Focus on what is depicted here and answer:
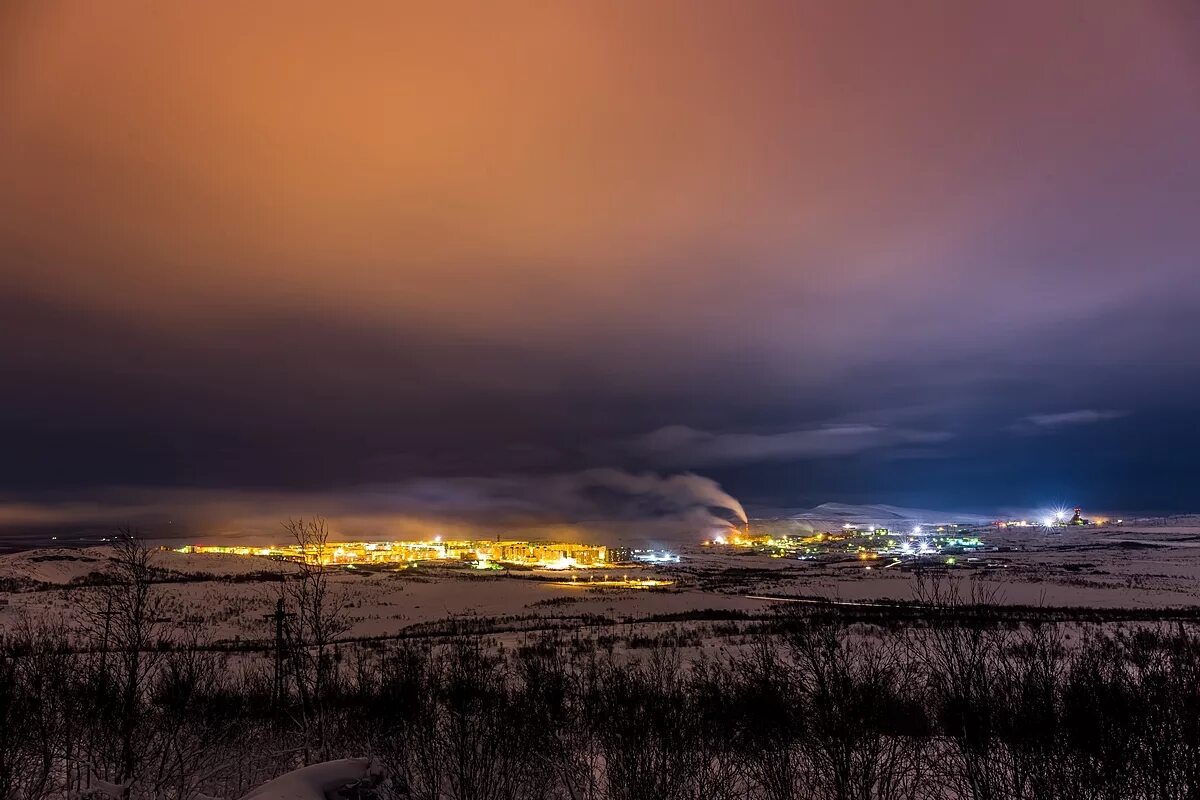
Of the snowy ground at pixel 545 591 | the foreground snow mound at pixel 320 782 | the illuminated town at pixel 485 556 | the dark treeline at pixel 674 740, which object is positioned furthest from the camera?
the illuminated town at pixel 485 556

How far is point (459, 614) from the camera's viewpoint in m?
49.2

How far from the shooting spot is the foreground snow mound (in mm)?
7770

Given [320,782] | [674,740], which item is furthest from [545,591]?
[320,782]

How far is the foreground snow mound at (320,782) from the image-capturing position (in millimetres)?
7770

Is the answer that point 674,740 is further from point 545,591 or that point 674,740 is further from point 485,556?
point 485,556

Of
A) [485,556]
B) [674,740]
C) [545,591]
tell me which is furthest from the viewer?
[485,556]

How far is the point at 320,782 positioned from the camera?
27.7 feet

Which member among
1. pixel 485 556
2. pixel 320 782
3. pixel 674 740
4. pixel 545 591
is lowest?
pixel 485 556

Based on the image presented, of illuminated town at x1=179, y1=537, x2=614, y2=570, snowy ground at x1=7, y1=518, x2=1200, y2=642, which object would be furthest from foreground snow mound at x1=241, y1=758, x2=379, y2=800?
illuminated town at x1=179, y1=537, x2=614, y2=570

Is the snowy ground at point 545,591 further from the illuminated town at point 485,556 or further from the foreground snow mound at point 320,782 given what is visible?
the foreground snow mound at point 320,782

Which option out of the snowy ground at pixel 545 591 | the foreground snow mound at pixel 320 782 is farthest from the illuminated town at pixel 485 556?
the foreground snow mound at pixel 320 782

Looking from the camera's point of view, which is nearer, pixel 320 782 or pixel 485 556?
pixel 320 782

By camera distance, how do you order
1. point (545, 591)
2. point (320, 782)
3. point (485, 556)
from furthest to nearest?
point (485, 556) < point (545, 591) < point (320, 782)

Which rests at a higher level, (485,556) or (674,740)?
(674,740)
